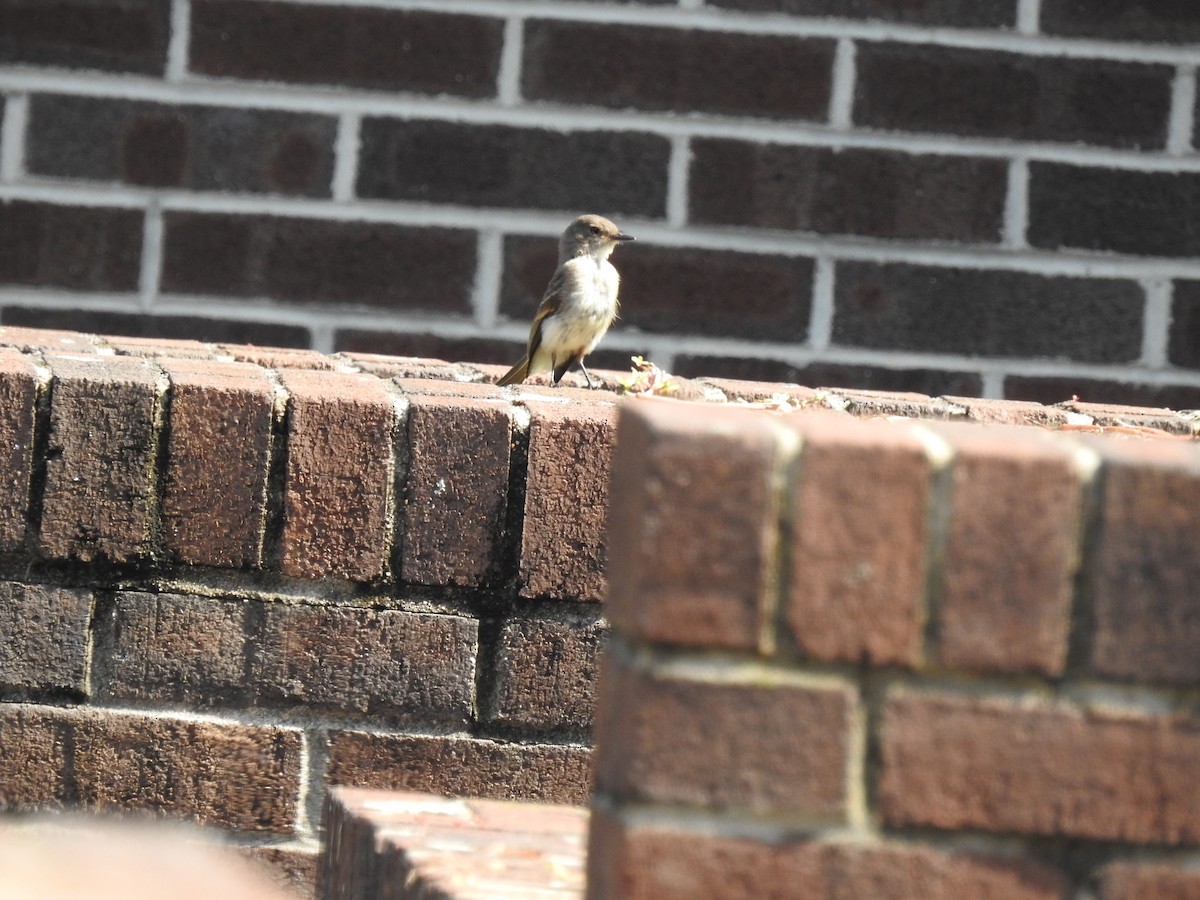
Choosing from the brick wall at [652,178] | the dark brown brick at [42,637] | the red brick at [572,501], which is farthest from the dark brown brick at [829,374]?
the dark brown brick at [42,637]

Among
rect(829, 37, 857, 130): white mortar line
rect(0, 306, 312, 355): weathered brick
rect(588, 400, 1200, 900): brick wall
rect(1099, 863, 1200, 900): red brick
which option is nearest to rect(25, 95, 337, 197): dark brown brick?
rect(0, 306, 312, 355): weathered brick

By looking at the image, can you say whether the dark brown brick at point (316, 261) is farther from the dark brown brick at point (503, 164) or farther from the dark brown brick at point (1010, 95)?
the dark brown brick at point (1010, 95)

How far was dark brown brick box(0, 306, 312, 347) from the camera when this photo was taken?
3.88m

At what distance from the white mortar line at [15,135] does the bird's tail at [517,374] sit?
1.17 meters

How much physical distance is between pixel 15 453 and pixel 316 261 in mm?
1901

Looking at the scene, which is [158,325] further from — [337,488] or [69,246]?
[337,488]

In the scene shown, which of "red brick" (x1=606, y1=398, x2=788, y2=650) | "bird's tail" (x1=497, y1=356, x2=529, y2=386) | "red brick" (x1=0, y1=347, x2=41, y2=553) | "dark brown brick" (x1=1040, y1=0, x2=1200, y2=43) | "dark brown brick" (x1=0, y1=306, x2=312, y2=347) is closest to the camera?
"red brick" (x1=606, y1=398, x2=788, y2=650)

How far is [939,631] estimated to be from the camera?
1.19m

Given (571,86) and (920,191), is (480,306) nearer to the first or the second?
(571,86)

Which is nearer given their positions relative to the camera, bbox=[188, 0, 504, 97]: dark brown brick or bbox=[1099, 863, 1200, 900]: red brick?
bbox=[1099, 863, 1200, 900]: red brick

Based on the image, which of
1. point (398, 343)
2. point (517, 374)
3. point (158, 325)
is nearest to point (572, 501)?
point (517, 374)

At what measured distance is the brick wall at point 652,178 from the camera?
391 cm

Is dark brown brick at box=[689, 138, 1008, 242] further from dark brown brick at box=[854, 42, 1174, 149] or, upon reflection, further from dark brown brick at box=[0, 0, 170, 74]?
dark brown brick at box=[0, 0, 170, 74]

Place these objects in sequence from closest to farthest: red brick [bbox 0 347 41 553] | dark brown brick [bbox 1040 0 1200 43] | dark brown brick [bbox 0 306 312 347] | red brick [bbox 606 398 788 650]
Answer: red brick [bbox 606 398 788 650]
red brick [bbox 0 347 41 553]
dark brown brick [bbox 0 306 312 347]
dark brown brick [bbox 1040 0 1200 43]
